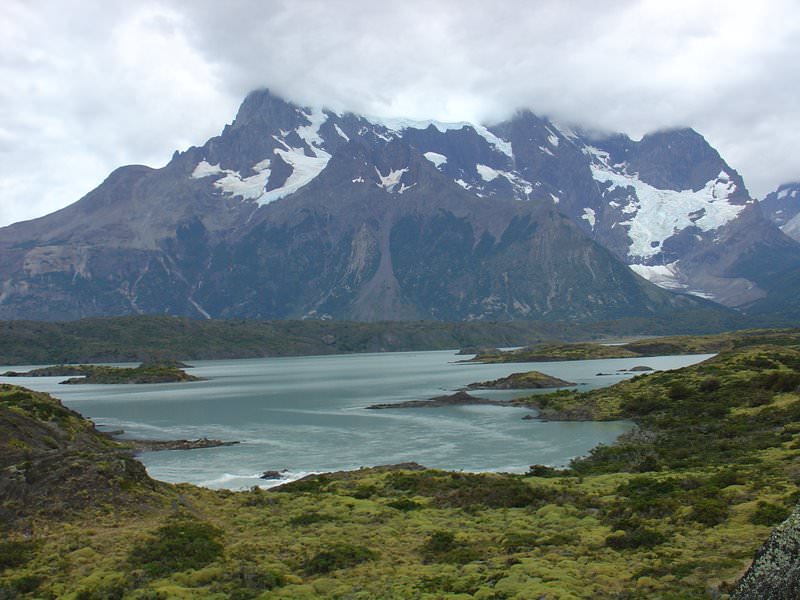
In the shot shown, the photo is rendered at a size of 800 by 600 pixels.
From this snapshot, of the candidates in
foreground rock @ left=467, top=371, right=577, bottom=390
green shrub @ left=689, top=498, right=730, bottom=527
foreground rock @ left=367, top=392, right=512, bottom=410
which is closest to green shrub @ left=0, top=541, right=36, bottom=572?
green shrub @ left=689, top=498, right=730, bottom=527

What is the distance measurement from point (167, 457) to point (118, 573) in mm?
61022

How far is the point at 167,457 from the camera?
8869cm

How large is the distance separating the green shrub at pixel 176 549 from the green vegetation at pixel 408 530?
3.9 inches

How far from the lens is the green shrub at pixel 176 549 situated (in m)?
31.4

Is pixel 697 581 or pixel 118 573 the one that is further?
pixel 118 573

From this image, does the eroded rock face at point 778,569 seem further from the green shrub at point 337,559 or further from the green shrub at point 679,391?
the green shrub at point 679,391

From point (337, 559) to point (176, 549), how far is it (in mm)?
7773

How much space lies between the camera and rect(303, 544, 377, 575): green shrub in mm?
30906

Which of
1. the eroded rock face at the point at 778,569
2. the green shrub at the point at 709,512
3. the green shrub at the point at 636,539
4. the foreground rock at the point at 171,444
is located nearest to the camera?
the eroded rock face at the point at 778,569

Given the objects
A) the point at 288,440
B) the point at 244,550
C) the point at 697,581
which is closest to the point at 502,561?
the point at 697,581

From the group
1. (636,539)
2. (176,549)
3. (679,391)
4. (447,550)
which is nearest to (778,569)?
(636,539)

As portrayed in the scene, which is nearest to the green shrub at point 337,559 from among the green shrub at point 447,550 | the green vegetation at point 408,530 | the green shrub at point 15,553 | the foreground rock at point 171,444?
the green vegetation at point 408,530

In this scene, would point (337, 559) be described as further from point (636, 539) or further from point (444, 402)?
point (444, 402)

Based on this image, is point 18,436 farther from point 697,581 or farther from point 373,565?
point 697,581
